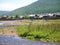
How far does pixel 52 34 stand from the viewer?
41.6 meters

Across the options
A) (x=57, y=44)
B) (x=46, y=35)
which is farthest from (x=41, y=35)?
(x=57, y=44)

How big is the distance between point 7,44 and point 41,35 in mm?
8178

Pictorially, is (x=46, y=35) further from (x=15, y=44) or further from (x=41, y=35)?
(x=15, y=44)

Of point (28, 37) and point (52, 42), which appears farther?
point (28, 37)

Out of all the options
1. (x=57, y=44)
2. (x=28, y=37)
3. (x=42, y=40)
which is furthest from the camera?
(x=28, y=37)

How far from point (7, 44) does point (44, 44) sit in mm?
6252

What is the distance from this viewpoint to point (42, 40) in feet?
129

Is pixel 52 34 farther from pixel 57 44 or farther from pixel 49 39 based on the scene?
pixel 57 44

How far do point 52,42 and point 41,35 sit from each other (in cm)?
470

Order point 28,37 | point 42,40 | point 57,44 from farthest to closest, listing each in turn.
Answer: point 28,37, point 42,40, point 57,44

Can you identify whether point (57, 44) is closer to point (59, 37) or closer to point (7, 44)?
point (59, 37)

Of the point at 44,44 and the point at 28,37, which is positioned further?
the point at 28,37

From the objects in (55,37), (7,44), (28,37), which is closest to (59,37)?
(55,37)

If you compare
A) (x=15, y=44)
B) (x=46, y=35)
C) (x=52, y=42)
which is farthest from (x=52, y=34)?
(x=15, y=44)
